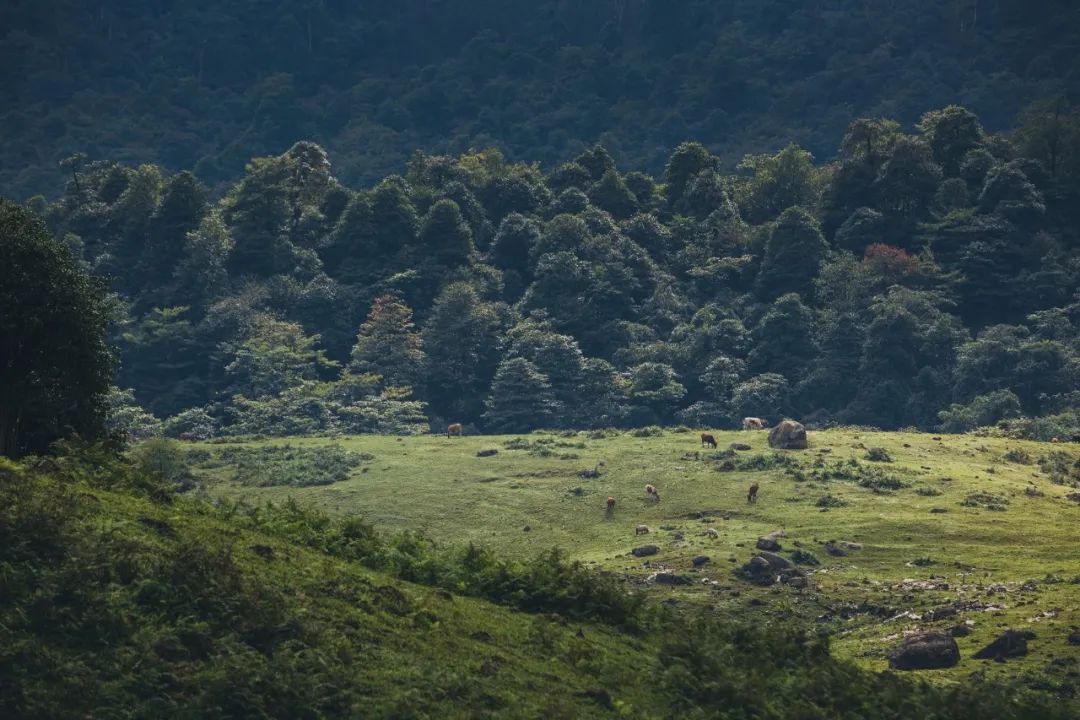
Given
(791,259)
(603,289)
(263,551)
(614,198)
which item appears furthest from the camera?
(614,198)

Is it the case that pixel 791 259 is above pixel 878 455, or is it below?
above

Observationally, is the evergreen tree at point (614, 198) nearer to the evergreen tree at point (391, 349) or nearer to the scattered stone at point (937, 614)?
the evergreen tree at point (391, 349)

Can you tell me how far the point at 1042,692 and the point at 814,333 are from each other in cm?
10202

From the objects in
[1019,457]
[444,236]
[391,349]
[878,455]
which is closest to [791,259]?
[444,236]

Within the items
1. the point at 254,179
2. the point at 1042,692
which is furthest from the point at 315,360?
the point at 1042,692

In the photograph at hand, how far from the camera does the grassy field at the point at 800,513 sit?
202 feet

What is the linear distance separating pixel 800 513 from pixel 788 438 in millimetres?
14739

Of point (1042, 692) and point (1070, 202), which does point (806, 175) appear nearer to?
point (1070, 202)

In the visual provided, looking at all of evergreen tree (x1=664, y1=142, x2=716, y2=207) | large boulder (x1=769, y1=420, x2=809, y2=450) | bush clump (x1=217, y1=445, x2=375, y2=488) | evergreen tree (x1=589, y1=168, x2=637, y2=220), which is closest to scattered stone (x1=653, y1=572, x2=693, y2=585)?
large boulder (x1=769, y1=420, x2=809, y2=450)

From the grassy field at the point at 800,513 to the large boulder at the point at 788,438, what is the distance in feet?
2.36

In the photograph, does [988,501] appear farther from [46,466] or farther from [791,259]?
[791,259]

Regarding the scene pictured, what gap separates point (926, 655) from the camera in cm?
5156

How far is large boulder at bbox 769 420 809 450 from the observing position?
93325 millimetres

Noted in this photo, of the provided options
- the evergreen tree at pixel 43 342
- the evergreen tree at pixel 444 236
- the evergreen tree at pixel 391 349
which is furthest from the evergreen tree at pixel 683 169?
the evergreen tree at pixel 43 342
